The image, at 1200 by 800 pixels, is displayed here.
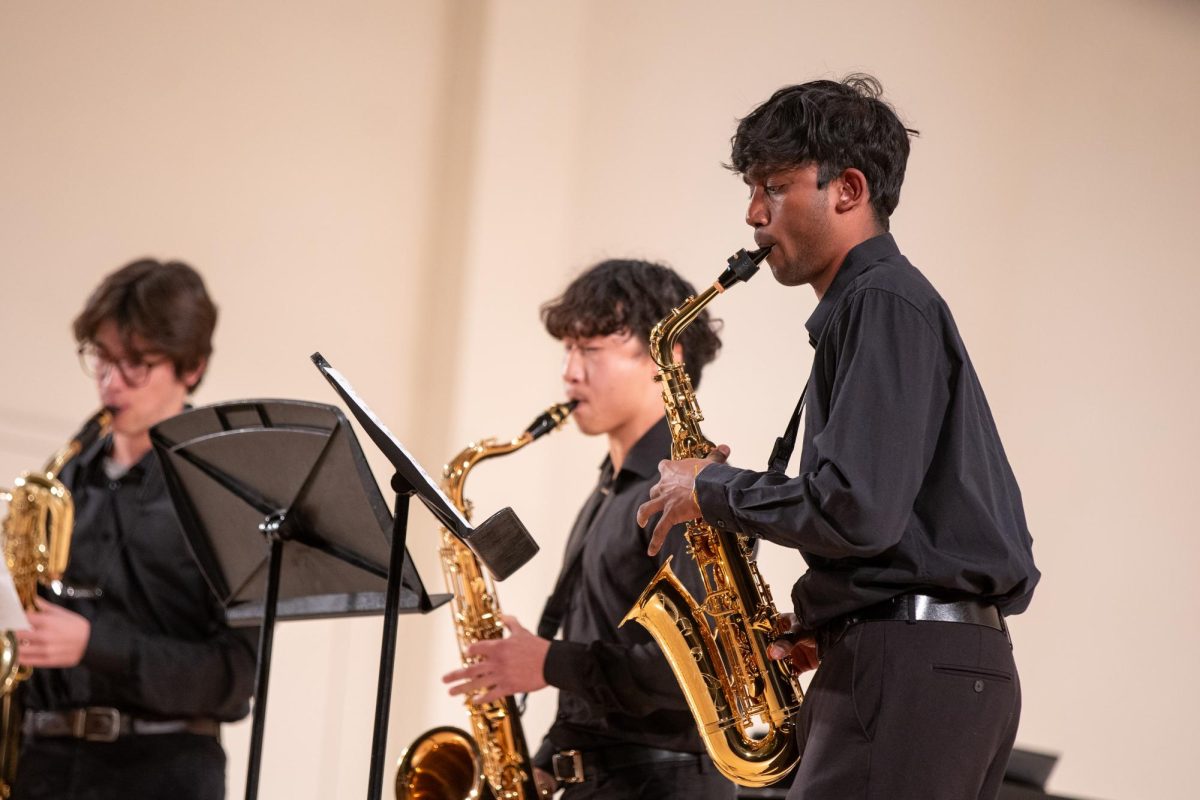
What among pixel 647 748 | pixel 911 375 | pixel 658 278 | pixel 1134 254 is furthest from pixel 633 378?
pixel 1134 254

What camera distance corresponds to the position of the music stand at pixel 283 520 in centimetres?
235

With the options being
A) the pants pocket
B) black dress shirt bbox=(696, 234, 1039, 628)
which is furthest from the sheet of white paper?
the pants pocket

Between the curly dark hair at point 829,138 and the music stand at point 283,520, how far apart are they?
2.75 feet

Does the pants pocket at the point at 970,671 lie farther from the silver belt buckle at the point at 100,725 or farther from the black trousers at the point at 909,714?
the silver belt buckle at the point at 100,725

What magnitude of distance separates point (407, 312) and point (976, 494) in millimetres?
3802

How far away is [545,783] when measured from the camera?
9.70 feet

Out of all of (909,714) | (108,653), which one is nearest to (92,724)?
(108,653)

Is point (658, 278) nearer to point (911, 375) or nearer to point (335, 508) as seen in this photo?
point (335, 508)

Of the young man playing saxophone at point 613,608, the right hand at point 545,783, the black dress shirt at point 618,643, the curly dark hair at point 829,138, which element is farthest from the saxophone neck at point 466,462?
the curly dark hair at point 829,138

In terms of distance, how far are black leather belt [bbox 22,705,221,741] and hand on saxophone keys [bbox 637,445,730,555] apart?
1585mm

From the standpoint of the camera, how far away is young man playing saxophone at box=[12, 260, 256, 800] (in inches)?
123

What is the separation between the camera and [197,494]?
2709 mm

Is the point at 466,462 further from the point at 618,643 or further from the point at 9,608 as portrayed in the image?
the point at 9,608

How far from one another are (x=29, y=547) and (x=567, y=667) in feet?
4.93
